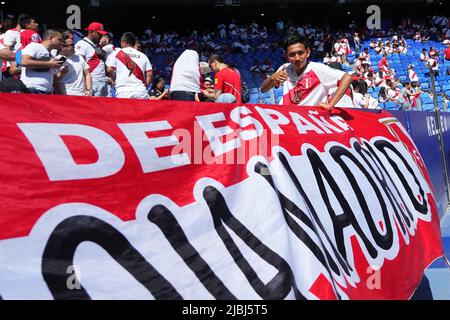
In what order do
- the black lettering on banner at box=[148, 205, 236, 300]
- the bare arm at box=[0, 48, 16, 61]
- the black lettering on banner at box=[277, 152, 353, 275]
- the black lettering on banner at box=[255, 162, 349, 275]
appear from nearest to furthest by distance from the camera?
1. the black lettering on banner at box=[148, 205, 236, 300]
2. the black lettering on banner at box=[255, 162, 349, 275]
3. the black lettering on banner at box=[277, 152, 353, 275]
4. the bare arm at box=[0, 48, 16, 61]

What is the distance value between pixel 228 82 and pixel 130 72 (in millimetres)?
1328

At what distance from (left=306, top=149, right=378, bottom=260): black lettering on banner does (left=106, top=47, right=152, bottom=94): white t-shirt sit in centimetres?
362

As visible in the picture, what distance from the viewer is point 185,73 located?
21.9ft

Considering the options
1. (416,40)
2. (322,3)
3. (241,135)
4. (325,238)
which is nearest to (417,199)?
(325,238)

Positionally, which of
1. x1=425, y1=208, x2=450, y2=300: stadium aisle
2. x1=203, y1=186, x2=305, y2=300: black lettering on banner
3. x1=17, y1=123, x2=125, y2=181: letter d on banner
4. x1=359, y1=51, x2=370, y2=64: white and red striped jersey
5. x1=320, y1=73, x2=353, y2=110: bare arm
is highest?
x1=359, y1=51, x2=370, y2=64: white and red striped jersey

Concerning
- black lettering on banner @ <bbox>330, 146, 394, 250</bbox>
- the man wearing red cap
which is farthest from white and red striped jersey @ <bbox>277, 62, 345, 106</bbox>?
the man wearing red cap

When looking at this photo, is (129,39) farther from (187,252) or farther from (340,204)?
(187,252)

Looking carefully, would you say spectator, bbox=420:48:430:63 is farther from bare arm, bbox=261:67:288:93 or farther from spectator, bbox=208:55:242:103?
bare arm, bbox=261:67:288:93

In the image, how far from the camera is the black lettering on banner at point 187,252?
2102 millimetres

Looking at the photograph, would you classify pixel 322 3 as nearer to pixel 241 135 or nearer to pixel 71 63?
pixel 71 63

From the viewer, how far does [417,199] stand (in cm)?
428

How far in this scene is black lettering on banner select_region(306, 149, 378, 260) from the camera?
2988mm
